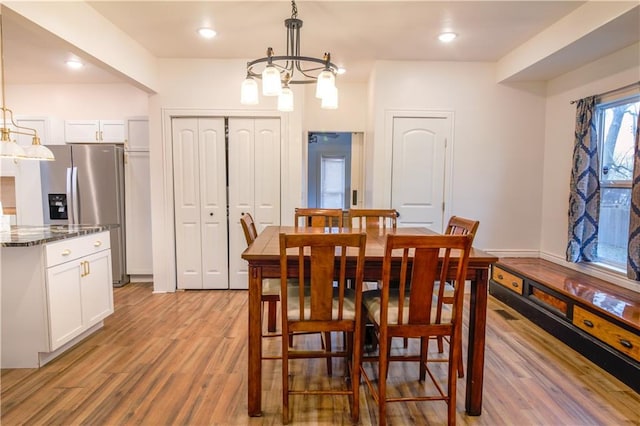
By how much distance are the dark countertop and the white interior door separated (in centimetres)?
293

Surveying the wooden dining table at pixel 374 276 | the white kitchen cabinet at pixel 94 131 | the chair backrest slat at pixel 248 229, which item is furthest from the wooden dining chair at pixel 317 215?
the white kitchen cabinet at pixel 94 131

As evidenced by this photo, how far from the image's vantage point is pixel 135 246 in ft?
14.1

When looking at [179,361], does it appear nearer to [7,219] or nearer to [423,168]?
[7,219]

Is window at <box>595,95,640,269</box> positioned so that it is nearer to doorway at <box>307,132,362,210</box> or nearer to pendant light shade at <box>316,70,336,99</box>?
pendant light shade at <box>316,70,336,99</box>

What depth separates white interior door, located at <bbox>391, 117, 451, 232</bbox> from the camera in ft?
12.9

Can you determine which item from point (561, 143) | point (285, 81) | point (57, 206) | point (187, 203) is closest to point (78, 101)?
point (57, 206)

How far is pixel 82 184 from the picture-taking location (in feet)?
13.3

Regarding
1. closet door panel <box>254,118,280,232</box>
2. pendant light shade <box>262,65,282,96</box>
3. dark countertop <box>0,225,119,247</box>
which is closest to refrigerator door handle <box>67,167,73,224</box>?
dark countertop <box>0,225,119,247</box>

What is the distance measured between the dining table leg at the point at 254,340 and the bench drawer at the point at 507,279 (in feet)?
8.77

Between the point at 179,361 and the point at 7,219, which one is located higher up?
the point at 7,219

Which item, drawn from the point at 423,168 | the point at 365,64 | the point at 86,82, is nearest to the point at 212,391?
the point at 423,168

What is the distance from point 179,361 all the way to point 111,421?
2.10 feet

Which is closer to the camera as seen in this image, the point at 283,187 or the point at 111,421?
the point at 111,421

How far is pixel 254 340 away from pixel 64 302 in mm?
1560
